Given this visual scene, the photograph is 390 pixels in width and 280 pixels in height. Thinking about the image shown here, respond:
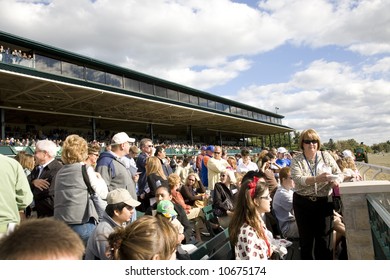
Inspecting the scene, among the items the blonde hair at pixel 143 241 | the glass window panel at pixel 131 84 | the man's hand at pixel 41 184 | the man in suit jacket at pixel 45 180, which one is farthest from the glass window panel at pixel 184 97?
the blonde hair at pixel 143 241

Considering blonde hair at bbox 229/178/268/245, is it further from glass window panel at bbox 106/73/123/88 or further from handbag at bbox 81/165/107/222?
glass window panel at bbox 106/73/123/88

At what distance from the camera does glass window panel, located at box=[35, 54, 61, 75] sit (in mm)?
20931

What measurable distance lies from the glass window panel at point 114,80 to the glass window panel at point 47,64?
4606 mm

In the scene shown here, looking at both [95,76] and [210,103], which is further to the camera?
[210,103]

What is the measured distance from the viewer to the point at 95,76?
25328 mm

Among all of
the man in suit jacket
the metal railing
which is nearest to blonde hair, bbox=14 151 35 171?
the man in suit jacket

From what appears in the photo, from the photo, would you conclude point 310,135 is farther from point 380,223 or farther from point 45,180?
point 45,180

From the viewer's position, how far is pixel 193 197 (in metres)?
6.27

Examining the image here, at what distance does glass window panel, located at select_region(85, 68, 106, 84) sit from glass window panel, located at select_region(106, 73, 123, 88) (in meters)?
0.41

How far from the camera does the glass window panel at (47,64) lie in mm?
20931

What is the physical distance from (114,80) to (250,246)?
2622 centimetres

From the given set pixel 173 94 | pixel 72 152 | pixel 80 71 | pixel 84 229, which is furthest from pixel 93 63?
pixel 84 229
